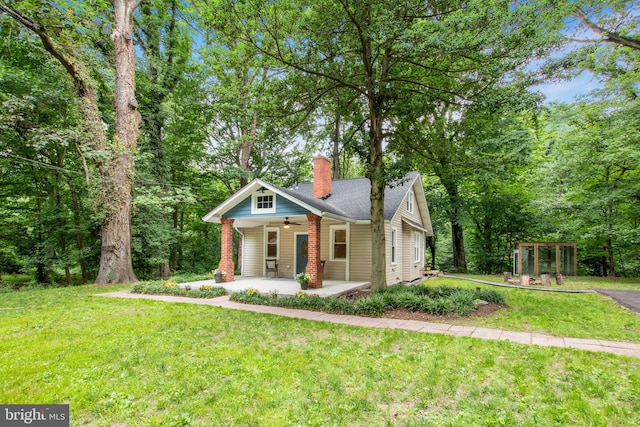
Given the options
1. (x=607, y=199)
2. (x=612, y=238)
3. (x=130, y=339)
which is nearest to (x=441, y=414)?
(x=130, y=339)

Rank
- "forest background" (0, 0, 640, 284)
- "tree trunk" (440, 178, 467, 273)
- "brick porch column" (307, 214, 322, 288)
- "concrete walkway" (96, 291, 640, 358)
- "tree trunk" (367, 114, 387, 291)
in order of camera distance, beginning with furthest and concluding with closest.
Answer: "tree trunk" (440, 178, 467, 273) < "brick porch column" (307, 214, 322, 288) < "tree trunk" (367, 114, 387, 291) < "forest background" (0, 0, 640, 284) < "concrete walkway" (96, 291, 640, 358)

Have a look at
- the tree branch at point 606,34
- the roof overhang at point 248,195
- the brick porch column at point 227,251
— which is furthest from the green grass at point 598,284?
the brick porch column at point 227,251

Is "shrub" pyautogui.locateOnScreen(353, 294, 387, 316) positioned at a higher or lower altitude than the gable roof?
lower

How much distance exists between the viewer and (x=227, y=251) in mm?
11539

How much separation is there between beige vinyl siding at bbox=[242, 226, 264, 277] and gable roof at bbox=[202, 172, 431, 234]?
2394 millimetres

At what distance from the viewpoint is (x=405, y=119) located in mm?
8297

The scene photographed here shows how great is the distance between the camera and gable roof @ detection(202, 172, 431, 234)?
10603 mm

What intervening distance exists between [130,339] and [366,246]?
8.62 m

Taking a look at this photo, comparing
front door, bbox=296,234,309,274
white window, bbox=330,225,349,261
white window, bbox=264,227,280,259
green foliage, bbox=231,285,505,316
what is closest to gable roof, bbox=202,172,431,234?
white window, bbox=330,225,349,261

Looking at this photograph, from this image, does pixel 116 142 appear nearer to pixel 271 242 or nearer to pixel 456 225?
pixel 271 242

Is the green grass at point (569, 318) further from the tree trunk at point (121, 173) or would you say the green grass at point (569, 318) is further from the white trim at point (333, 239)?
the tree trunk at point (121, 173)

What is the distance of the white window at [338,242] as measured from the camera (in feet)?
40.6

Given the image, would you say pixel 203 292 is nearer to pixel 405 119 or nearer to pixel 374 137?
pixel 374 137

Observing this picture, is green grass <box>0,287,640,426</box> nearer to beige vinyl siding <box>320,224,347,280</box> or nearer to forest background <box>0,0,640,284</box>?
forest background <box>0,0,640,284</box>
